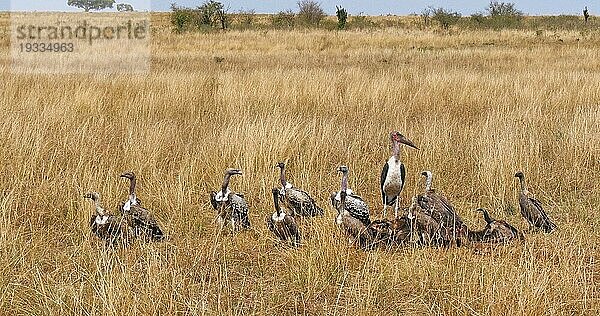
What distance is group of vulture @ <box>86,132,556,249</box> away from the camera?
168 inches

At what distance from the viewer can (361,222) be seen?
439 cm

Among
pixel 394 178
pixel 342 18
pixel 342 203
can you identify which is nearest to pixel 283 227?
pixel 342 203

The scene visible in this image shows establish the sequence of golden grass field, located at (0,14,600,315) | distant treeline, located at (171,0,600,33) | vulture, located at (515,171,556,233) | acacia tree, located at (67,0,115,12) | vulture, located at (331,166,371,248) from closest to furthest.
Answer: golden grass field, located at (0,14,600,315), vulture, located at (331,166,371,248), vulture, located at (515,171,556,233), distant treeline, located at (171,0,600,33), acacia tree, located at (67,0,115,12)

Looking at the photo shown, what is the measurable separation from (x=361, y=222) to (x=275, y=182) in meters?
1.56

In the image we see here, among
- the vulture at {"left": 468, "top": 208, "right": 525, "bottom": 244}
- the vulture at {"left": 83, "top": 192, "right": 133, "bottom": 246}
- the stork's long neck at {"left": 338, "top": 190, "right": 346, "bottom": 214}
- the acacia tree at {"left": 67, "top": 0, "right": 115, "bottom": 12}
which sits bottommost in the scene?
the vulture at {"left": 83, "top": 192, "right": 133, "bottom": 246}

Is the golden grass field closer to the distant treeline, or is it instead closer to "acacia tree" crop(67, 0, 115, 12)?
the distant treeline

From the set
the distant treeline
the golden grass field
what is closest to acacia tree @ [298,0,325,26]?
the distant treeline

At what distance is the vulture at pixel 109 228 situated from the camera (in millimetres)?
4301

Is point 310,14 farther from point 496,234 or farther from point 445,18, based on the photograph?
point 496,234

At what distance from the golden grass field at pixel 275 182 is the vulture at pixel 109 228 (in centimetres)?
8

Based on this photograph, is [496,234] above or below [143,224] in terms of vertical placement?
above

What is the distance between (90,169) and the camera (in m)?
5.71

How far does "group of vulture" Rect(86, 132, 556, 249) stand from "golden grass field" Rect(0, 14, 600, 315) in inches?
4.1

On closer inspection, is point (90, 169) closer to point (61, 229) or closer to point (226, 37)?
point (61, 229)
